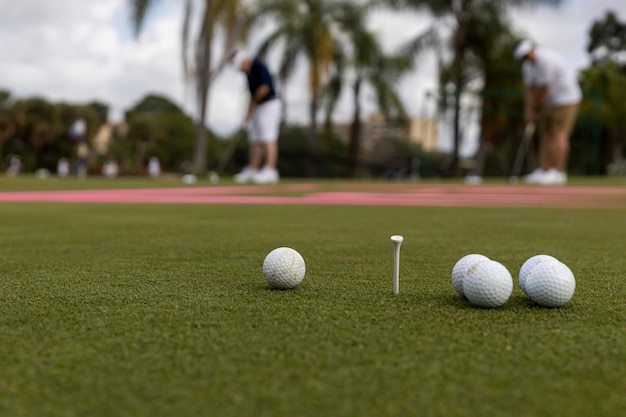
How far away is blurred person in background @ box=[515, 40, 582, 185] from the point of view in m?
12.9

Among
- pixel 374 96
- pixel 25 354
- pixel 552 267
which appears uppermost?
pixel 374 96

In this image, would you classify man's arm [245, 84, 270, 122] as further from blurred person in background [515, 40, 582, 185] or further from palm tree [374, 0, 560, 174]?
palm tree [374, 0, 560, 174]

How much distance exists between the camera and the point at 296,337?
6.29 feet

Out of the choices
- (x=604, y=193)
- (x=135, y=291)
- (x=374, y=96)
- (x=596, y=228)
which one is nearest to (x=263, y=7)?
(x=374, y=96)

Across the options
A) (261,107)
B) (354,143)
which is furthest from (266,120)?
(354,143)

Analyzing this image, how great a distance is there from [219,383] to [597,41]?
54.8 m

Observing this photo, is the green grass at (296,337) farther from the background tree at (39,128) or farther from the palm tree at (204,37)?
the background tree at (39,128)

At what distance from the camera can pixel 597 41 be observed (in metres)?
49.3

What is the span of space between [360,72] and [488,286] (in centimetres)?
2570

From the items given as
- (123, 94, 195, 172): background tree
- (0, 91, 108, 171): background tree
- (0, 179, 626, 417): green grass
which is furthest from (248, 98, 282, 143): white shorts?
(123, 94, 195, 172): background tree

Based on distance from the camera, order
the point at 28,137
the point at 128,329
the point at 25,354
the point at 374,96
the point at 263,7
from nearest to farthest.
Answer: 1. the point at 25,354
2. the point at 128,329
3. the point at 263,7
4. the point at 374,96
5. the point at 28,137

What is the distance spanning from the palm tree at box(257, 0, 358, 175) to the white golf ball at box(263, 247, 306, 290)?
2283 cm

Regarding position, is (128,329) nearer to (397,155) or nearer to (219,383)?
(219,383)

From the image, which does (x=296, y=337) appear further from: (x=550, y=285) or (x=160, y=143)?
(x=160, y=143)
